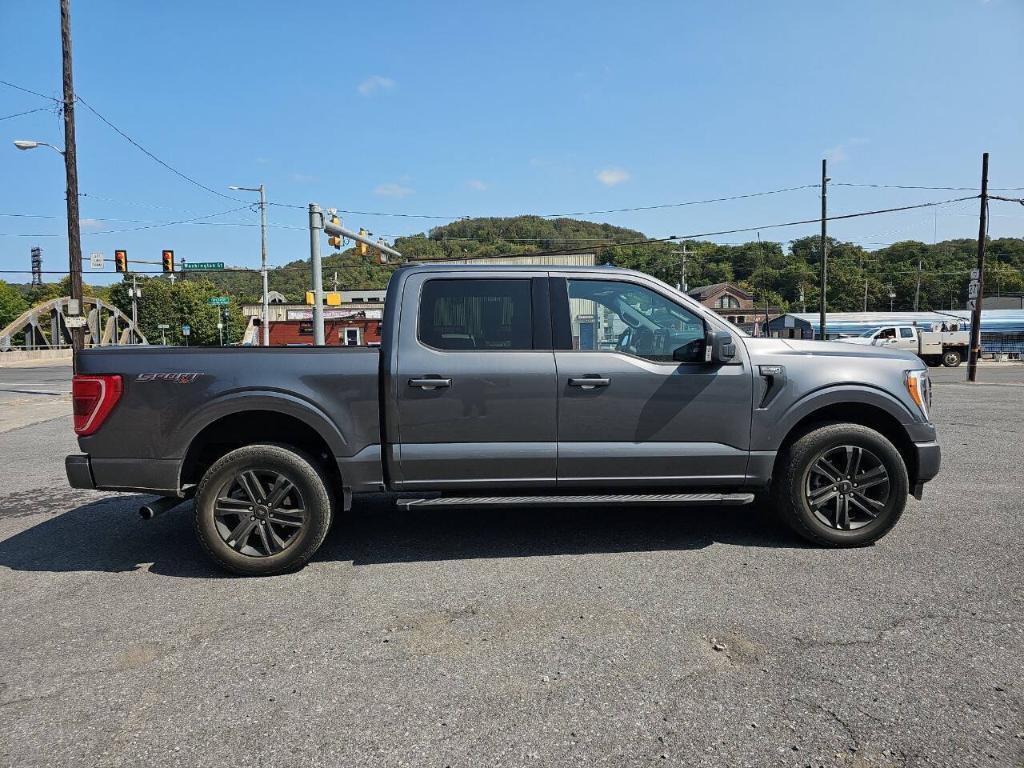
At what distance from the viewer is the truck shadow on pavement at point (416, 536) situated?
14.6ft

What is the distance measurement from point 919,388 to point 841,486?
0.90m

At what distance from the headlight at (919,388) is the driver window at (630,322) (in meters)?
1.47

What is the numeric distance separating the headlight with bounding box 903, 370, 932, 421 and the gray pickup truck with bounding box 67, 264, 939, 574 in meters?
0.02

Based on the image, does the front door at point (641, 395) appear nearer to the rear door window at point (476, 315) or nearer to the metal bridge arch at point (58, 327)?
the rear door window at point (476, 315)

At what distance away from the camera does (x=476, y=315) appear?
4.31 m

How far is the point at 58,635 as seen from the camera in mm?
3340

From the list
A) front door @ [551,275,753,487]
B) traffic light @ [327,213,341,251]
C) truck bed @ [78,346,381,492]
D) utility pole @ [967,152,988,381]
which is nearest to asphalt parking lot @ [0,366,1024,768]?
front door @ [551,275,753,487]

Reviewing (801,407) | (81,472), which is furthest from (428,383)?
(801,407)

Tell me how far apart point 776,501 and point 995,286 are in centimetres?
12524

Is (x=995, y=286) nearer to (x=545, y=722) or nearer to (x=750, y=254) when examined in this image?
(x=750, y=254)

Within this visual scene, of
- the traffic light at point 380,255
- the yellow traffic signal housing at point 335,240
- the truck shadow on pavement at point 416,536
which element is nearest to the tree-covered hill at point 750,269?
the traffic light at point 380,255

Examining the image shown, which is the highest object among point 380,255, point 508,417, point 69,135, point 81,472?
point 69,135

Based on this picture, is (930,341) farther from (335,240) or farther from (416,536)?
(416,536)

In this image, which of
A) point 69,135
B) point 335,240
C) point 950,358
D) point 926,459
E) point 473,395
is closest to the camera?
point 473,395
